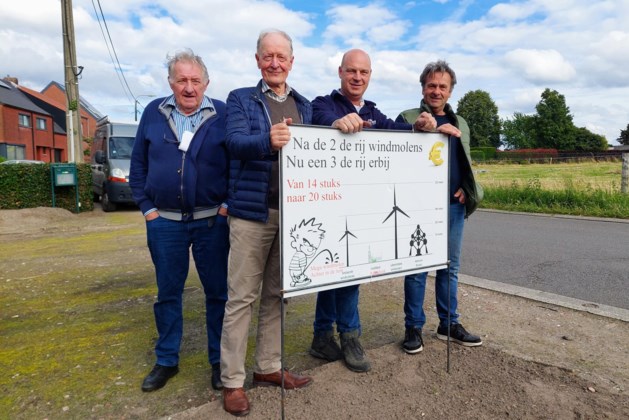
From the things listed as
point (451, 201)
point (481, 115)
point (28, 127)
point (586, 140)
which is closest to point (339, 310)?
point (451, 201)

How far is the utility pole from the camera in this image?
47.3ft

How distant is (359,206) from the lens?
Result: 3031mm

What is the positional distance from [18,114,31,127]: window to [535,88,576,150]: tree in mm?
69524

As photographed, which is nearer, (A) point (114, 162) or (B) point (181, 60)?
(B) point (181, 60)

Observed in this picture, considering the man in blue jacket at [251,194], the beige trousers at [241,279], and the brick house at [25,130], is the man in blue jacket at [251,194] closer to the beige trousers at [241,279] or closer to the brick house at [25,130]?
the beige trousers at [241,279]

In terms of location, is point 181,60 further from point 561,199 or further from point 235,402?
point 561,199

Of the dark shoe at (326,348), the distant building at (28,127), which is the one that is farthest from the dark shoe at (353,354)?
the distant building at (28,127)

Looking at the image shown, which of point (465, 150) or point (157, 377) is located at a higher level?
point (465, 150)

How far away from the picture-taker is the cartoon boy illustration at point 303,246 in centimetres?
278

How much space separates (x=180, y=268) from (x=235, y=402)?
0.95m

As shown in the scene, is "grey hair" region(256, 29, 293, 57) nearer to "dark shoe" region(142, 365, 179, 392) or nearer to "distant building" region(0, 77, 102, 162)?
"dark shoe" region(142, 365, 179, 392)

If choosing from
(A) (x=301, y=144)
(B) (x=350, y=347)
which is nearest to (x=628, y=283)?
(B) (x=350, y=347)

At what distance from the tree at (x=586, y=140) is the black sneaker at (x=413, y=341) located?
81.8 meters

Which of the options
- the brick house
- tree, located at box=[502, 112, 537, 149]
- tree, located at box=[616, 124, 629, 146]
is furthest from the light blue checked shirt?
tree, located at box=[616, 124, 629, 146]
